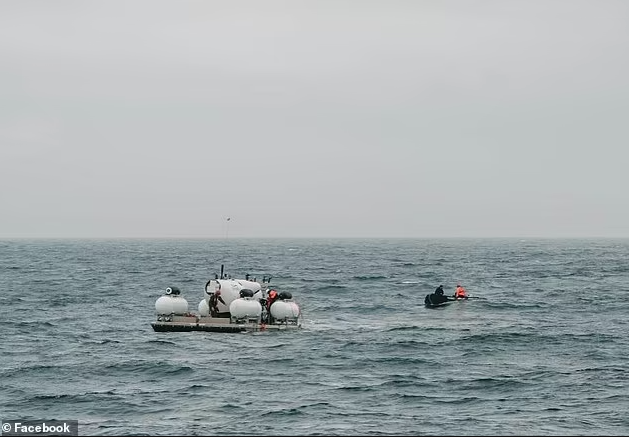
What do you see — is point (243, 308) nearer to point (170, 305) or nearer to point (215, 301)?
point (215, 301)

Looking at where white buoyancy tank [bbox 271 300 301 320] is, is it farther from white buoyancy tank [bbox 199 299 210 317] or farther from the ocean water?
white buoyancy tank [bbox 199 299 210 317]

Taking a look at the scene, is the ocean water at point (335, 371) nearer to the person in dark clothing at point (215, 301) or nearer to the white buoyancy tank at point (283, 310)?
the white buoyancy tank at point (283, 310)

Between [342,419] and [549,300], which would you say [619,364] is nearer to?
[342,419]

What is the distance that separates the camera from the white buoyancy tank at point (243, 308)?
54.7 metres

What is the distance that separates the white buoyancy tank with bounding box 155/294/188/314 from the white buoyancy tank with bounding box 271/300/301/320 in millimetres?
6065

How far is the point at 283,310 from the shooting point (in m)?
56.0

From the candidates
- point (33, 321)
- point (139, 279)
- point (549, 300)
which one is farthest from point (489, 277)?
point (33, 321)

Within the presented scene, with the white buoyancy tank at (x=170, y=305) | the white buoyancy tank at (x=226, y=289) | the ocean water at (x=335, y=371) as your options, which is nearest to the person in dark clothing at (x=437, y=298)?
the ocean water at (x=335, y=371)

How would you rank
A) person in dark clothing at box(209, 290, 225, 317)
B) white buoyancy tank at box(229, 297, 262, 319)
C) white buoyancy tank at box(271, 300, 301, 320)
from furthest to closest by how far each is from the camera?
person in dark clothing at box(209, 290, 225, 317), white buoyancy tank at box(271, 300, 301, 320), white buoyancy tank at box(229, 297, 262, 319)

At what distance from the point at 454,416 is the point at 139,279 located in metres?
84.8

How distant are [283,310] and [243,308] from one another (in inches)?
114

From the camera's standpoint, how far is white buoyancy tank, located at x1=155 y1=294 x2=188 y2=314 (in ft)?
182

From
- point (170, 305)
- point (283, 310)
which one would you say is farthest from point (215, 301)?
point (283, 310)

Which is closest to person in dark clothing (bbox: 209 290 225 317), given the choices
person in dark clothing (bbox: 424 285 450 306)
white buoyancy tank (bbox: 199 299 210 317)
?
white buoyancy tank (bbox: 199 299 210 317)
